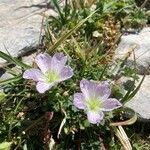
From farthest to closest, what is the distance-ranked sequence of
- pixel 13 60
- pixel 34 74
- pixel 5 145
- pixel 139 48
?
pixel 139 48 < pixel 13 60 < pixel 5 145 < pixel 34 74

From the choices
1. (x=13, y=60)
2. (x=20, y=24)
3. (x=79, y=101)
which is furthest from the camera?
(x=20, y=24)

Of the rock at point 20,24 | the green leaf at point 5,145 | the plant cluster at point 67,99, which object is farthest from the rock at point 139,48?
the green leaf at point 5,145

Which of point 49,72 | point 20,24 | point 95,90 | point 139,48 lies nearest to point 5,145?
point 49,72

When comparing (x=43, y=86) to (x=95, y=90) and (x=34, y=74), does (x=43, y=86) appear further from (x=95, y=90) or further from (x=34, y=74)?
(x=95, y=90)

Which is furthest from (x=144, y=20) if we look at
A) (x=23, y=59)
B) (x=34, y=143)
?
(x=34, y=143)

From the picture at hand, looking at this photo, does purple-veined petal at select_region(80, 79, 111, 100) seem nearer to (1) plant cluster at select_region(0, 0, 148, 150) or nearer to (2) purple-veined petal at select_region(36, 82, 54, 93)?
(1) plant cluster at select_region(0, 0, 148, 150)

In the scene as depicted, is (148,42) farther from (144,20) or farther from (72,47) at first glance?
(72,47)
